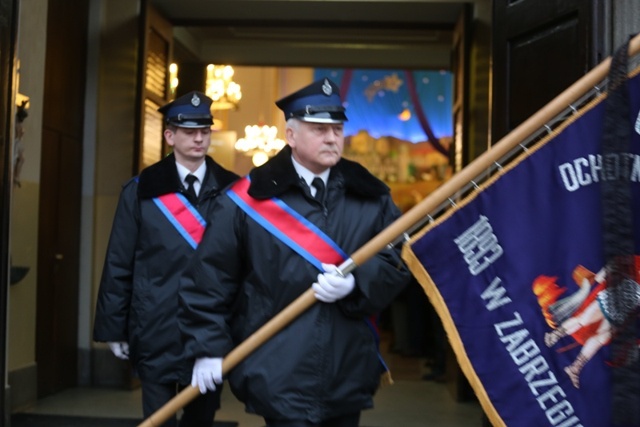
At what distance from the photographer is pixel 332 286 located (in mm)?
3416

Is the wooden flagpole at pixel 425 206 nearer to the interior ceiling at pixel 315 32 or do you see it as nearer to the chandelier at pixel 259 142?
the interior ceiling at pixel 315 32

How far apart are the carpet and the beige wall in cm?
36

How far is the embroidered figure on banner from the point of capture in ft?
10.3

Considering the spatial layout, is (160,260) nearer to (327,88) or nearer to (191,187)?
(191,187)

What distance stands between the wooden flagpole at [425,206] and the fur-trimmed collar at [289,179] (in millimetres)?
342

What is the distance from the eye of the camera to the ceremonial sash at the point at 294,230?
3568 mm

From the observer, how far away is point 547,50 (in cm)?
493

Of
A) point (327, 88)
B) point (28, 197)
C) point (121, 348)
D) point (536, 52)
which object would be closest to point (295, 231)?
point (327, 88)

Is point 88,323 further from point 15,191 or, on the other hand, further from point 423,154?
point 423,154

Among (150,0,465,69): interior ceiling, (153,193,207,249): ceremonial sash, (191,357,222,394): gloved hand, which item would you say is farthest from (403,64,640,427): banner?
(150,0,465,69): interior ceiling

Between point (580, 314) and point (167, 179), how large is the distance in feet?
7.87

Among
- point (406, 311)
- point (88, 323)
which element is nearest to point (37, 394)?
point (88, 323)

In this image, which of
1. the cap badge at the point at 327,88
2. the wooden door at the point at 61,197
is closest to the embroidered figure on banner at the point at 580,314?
the cap badge at the point at 327,88

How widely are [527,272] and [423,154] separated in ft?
59.3
